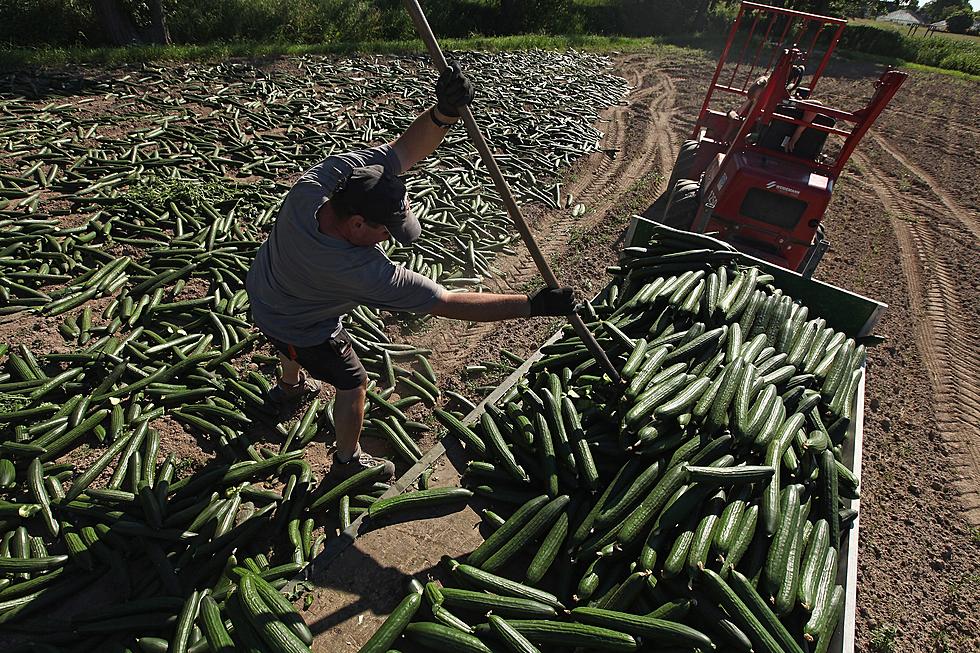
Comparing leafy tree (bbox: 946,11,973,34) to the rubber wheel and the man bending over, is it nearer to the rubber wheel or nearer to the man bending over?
the rubber wheel

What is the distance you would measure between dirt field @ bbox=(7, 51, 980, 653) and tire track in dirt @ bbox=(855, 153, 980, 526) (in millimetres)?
29

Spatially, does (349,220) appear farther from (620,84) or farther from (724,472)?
(620,84)

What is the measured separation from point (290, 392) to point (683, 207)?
8.47 meters

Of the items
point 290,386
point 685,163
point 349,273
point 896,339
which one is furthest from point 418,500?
point 685,163

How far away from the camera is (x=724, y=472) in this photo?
3.98 meters

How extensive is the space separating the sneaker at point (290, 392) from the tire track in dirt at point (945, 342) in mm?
8162

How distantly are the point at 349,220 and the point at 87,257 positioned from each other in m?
6.41

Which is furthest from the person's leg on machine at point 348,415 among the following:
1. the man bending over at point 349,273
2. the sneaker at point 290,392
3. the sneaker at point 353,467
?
the sneaker at point 290,392

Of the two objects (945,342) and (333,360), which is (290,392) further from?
(945,342)

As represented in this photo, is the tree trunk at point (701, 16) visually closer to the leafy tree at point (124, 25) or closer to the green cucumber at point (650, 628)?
the leafy tree at point (124, 25)

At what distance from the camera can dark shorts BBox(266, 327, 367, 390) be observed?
15.8 feet

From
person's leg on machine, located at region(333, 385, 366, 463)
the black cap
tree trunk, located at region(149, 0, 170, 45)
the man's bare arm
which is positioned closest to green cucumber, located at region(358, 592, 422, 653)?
person's leg on machine, located at region(333, 385, 366, 463)

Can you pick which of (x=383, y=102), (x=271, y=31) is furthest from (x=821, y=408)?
(x=271, y=31)

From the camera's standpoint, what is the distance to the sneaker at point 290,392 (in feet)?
20.0
